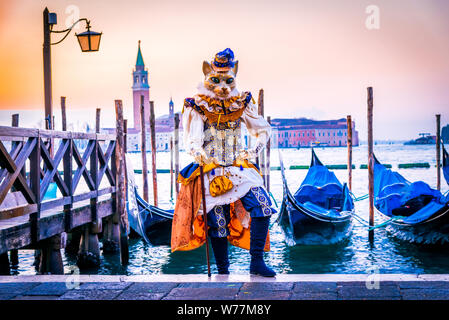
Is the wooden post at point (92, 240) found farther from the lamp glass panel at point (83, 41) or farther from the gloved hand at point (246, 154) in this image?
the gloved hand at point (246, 154)

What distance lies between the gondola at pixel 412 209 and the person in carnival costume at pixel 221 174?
163 inches

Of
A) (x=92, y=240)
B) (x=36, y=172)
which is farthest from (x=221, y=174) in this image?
(x=92, y=240)

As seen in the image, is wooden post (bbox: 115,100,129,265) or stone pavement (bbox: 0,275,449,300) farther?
wooden post (bbox: 115,100,129,265)

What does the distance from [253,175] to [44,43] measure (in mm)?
3708

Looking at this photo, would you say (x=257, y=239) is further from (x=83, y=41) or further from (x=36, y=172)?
(x=83, y=41)

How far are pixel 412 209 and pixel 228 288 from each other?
17.7ft

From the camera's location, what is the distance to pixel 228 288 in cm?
207

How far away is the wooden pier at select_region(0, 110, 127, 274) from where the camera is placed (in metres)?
3.80

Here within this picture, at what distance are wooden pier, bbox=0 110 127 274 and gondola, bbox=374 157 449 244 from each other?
131 inches

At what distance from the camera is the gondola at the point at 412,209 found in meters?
6.25

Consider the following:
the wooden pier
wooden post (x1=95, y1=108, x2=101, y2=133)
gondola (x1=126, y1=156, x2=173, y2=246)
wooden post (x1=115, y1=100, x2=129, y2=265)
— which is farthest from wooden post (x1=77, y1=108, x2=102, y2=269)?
wooden post (x1=95, y1=108, x2=101, y2=133)

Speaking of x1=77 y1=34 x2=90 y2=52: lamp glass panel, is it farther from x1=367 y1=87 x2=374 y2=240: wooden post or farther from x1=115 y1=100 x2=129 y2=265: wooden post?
x1=367 y1=87 x2=374 y2=240: wooden post
